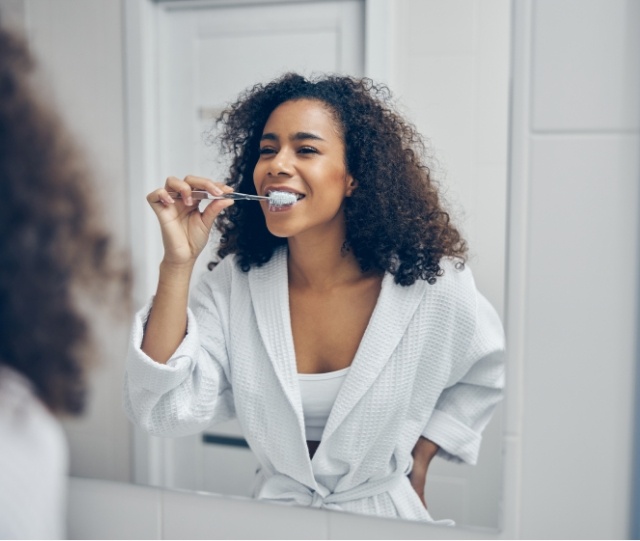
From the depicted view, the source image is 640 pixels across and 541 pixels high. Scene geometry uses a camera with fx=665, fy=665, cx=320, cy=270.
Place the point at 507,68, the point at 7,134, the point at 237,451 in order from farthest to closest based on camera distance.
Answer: the point at 237,451 < the point at 507,68 < the point at 7,134

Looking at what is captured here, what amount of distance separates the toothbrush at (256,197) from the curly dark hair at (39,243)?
0.41ft

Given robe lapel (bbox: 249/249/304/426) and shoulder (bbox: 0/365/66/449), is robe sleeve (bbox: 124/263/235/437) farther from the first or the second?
shoulder (bbox: 0/365/66/449)

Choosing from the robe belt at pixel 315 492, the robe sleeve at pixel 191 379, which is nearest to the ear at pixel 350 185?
the robe sleeve at pixel 191 379

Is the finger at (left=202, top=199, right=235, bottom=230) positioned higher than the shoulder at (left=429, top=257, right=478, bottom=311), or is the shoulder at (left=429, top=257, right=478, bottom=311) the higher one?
the finger at (left=202, top=199, right=235, bottom=230)

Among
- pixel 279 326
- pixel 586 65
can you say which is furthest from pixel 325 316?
pixel 586 65

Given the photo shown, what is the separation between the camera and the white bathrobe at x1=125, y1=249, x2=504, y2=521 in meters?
0.72

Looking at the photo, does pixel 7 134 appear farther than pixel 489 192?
No

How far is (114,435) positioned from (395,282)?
0.41 meters

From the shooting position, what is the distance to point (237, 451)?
30.8 inches

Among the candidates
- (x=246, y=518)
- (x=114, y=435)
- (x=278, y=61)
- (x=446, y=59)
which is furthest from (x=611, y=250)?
(x=114, y=435)

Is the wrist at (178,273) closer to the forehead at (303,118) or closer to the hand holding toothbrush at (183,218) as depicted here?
the hand holding toothbrush at (183,218)

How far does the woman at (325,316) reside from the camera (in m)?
0.71

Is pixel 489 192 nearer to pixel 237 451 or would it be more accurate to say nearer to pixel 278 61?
pixel 278 61

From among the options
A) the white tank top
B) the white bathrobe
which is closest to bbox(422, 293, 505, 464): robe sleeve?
the white bathrobe
